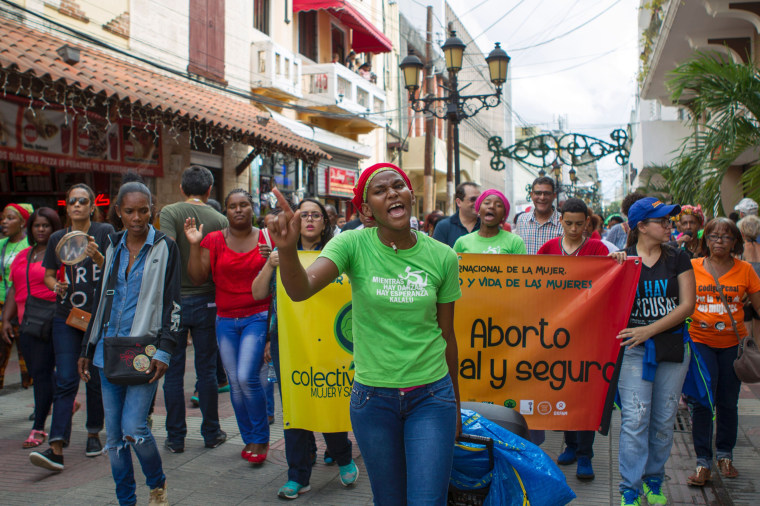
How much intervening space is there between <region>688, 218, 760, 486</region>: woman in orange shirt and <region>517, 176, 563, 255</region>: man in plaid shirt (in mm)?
1573

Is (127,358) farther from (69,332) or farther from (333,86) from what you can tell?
(333,86)

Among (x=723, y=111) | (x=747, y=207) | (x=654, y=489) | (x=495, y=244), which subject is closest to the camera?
(x=654, y=489)

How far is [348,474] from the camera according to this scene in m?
4.49

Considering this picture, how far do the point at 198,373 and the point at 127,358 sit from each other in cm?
170

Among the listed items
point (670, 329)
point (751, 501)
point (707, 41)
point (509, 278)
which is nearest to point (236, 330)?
point (509, 278)

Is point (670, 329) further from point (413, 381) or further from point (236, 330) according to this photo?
point (236, 330)

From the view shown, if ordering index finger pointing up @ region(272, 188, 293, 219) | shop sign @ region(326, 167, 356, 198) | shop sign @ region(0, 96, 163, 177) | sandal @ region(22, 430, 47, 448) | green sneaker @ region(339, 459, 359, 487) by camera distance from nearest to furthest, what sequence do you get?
index finger pointing up @ region(272, 188, 293, 219) < green sneaker @ region(339, 459, 359, 487) < sandal @ region(22, 430, 47, 448) < shop sign @ region(0, 96, 163, 177) < shop sign @ region(326, 167, 356, 198)

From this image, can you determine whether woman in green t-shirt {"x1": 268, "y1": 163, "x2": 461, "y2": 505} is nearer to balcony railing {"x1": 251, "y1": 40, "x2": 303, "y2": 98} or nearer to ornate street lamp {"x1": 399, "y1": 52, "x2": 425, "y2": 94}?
ornate street lamp {"x1": 399, "y1": 52, "x2": 425, "y2": 94}

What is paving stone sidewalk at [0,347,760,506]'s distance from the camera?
430cm

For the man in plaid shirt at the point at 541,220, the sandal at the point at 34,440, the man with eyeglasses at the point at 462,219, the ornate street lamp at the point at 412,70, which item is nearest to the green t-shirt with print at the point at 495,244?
the man with eyeglasses at the point at 462,219

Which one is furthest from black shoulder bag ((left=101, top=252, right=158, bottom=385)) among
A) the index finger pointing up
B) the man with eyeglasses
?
the man with eyeglasses

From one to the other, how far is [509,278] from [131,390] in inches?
99.5

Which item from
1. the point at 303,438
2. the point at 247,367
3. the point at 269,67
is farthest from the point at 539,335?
the point at 269,67

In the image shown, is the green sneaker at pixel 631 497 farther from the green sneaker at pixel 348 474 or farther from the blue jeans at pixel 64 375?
the blue jeans at pixel 64 375
